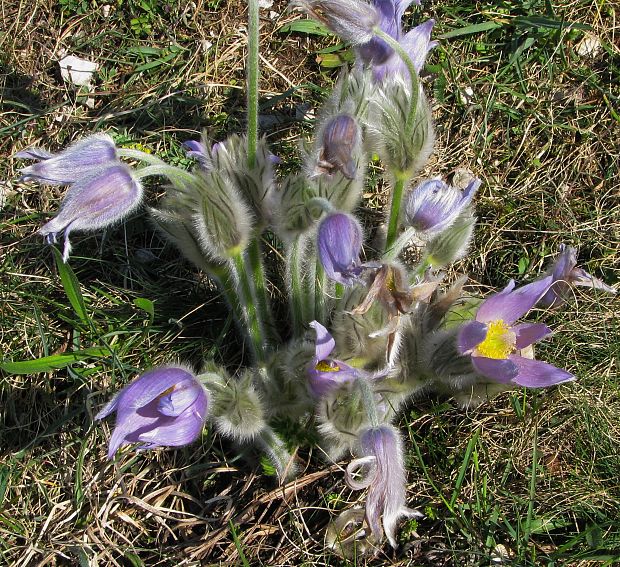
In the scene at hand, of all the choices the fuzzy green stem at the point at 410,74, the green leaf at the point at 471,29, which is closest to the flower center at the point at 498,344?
the fuzzy green stem at the point at 410,74

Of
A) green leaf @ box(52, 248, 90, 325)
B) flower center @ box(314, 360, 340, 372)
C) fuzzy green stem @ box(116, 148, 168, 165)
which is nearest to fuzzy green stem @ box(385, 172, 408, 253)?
flower center @ box(314, 360, 340, 372)

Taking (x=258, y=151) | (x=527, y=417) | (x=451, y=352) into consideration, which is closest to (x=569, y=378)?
(x=451, y=352)

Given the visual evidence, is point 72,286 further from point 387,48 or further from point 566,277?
point 566,277

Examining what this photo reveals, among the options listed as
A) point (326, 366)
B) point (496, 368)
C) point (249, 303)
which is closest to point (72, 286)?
point (249, 303)

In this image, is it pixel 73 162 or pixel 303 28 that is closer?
pixel 73 162

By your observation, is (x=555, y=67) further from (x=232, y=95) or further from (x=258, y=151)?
(x=258, y=151)

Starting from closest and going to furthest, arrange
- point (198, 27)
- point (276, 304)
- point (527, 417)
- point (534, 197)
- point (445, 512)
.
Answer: point (445, 512)
point (527, 417)
point (276, 304)
point (534, 197)
point (198, 27)

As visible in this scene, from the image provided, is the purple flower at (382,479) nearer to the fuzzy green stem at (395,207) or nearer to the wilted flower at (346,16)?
the fuzzy green stem at (395,207)
